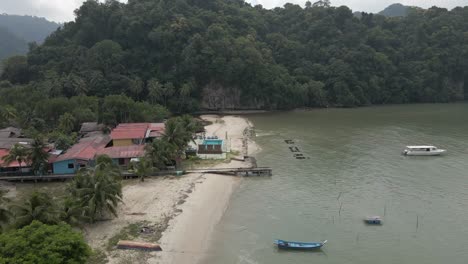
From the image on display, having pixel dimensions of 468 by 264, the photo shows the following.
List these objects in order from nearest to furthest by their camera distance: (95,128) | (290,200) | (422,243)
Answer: (422,243) → (290,200) → (95,128)

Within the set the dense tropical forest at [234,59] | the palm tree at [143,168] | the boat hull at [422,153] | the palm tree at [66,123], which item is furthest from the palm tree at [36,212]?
the dense tropical forest at [234,59]

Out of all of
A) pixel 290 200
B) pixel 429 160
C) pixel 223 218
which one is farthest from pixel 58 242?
pixel 429 160

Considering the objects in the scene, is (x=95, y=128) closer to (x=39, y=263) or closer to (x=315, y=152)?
(x=315, y=152)

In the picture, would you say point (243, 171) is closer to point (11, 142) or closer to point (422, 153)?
point (422, 153)

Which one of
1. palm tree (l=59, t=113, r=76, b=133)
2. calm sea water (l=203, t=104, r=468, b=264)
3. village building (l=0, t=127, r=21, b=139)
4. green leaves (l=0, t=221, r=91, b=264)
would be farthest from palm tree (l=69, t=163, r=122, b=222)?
palm tree (l=59, t=113, r=76, b=133)

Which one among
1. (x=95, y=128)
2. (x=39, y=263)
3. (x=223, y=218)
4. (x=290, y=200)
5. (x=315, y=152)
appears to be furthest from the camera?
(x=95, y=128)

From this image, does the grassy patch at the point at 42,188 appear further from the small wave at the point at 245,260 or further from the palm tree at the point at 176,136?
the small wave at the point at 245,260
